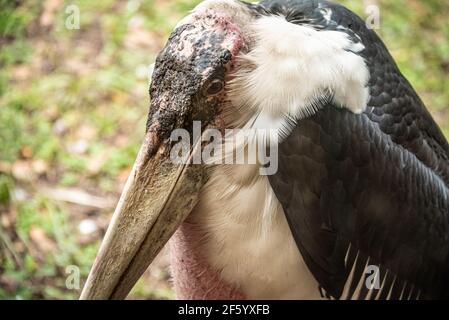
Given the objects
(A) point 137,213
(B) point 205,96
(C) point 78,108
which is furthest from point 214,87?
(C) point 78,108

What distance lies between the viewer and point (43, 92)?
436 cm

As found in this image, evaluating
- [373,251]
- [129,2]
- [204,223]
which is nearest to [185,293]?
[204,223]

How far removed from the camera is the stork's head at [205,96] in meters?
2.19

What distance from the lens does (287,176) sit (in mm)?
2240

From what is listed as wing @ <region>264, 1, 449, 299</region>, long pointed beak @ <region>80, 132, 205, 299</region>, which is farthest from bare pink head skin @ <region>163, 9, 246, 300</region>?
wing @ <region>264, 1, 449, 299</region>

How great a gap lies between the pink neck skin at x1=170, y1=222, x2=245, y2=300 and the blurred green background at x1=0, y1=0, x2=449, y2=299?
35.1 inches

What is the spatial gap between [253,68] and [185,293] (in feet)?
3.11

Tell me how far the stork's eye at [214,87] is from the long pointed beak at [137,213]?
225mm

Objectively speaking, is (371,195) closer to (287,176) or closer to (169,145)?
(287,176)

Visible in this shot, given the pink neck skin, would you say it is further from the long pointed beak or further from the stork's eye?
the stork's eye

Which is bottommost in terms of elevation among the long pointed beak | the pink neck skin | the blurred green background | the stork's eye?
the blurred green background

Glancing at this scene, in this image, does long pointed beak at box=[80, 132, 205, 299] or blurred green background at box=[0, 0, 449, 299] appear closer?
long pointed beak at box=[80, 132, 205, 299]

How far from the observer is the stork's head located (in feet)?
7.18
